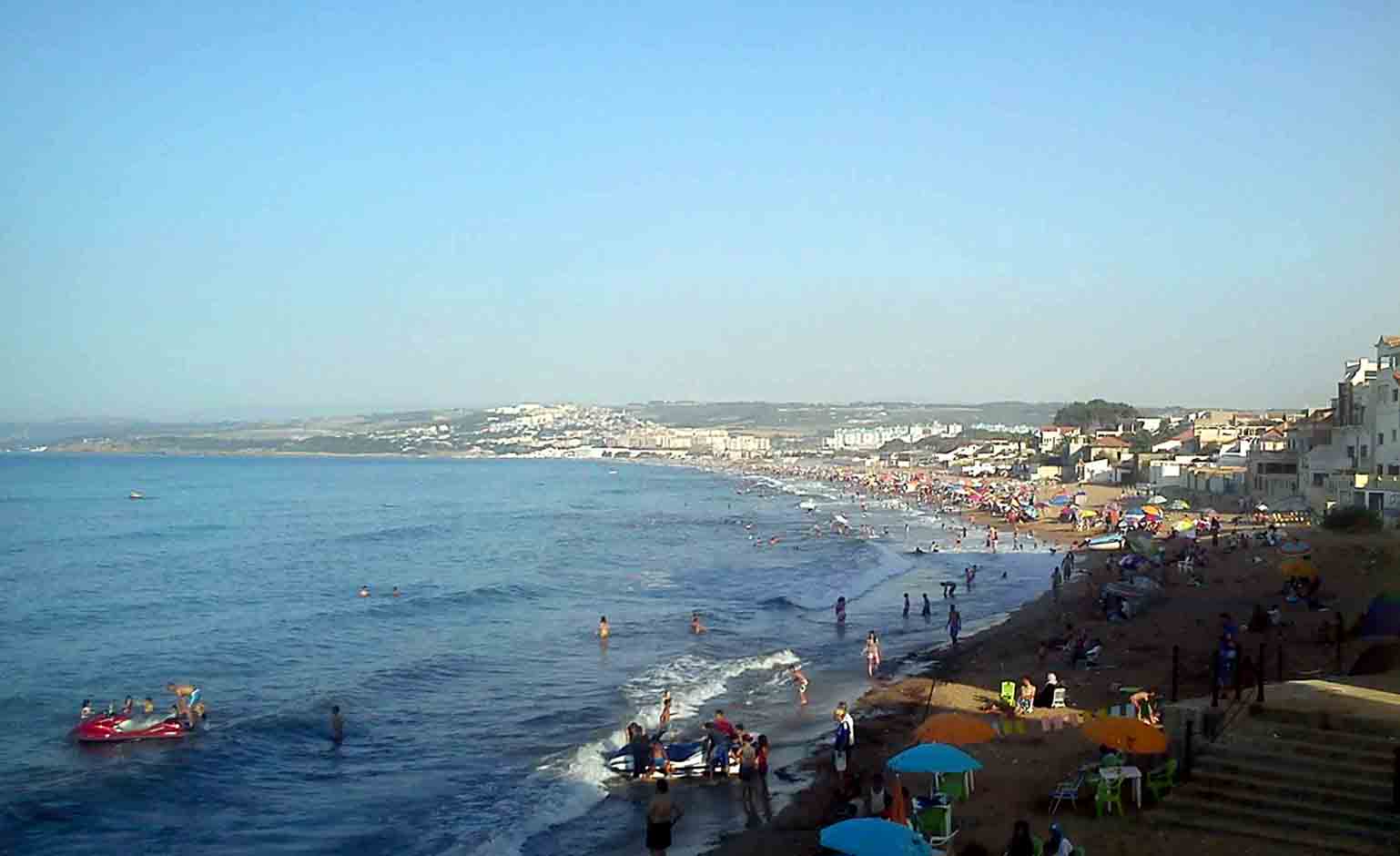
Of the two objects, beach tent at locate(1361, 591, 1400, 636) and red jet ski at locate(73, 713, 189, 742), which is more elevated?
beach tent at locate(1361, 591, 1400, 636)

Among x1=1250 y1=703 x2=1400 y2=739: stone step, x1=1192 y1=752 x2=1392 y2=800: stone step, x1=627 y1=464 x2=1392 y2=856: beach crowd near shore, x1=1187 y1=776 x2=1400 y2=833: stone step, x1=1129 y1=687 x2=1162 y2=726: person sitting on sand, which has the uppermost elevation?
x1=1250 y1=703 x2=1400 y2=739: stone step

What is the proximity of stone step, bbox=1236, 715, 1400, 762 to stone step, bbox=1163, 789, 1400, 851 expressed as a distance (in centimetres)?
81

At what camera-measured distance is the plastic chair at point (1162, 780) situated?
10.1 meters

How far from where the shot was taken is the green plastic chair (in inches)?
402

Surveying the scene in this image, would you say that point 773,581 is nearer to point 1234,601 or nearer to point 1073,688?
point 1234,601

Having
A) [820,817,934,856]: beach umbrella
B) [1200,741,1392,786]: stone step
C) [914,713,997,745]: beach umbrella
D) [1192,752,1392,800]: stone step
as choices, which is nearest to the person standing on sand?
[820,817,934,856]: beach umbrella

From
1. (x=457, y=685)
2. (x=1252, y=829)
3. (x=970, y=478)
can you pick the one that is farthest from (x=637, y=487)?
(x=1252, y=829)

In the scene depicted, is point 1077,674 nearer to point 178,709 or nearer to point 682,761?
point 682,761

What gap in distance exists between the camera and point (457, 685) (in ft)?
72.2

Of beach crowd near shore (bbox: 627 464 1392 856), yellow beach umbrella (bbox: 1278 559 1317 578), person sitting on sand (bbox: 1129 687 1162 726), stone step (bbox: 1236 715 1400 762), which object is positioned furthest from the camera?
yellow beach umbrella (bbox: 1278 559 1317 578)

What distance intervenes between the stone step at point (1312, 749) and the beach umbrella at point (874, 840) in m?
3.23

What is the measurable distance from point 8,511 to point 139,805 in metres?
69.7

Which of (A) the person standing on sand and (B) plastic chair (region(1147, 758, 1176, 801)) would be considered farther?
(A) the person standing on sand

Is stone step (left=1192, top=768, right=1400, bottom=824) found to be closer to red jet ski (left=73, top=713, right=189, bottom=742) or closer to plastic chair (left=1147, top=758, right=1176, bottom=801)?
plastic chair (left=1147, top=758, right=1176, bottom=801)
